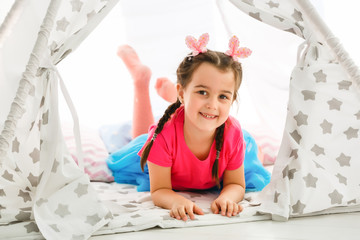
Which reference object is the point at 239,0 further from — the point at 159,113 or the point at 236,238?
the point at 159,113

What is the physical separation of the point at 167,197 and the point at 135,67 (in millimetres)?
968

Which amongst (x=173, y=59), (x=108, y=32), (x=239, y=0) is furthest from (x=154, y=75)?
(x=239, y=0)

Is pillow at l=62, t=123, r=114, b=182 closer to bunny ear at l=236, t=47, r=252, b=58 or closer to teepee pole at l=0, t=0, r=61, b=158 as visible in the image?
teepee pole at l=0, t=0, r=61, b=158

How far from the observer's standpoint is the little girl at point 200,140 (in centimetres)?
146

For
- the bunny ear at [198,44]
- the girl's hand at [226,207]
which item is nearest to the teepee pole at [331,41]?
the bunny ear at [198,44]

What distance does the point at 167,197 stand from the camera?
4.80 ft

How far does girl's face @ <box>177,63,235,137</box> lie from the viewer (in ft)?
4.78

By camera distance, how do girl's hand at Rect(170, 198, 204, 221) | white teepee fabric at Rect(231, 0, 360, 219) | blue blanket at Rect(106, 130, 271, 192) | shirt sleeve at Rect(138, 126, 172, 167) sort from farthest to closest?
blue blanket at Rect(106, 130, 271, 192) < shirt sleeve at Rect(138, 126, 172, 167) < white teepee fabric at Rect(231, 0, 360, 219) < girl's hand at Rect(170, 198, 204, 221)

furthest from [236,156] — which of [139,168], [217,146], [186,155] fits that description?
[139,168]

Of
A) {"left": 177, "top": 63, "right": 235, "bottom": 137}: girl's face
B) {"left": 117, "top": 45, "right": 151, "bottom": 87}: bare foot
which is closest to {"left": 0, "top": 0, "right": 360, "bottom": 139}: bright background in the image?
A: {"left": 117, "top": 45, "right": 151, "bottom": 87}: bare foot

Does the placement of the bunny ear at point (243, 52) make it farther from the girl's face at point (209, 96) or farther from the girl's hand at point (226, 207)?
the girl's hand at point (226, 207)

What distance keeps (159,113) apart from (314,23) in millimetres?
1287

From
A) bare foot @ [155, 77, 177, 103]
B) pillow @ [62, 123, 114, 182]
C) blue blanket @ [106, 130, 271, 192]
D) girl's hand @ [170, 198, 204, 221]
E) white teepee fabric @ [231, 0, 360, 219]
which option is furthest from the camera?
bare foot @ [155, 77, 177, 103]

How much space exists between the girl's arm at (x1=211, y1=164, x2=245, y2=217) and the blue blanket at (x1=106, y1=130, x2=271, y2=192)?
15 centimetres
